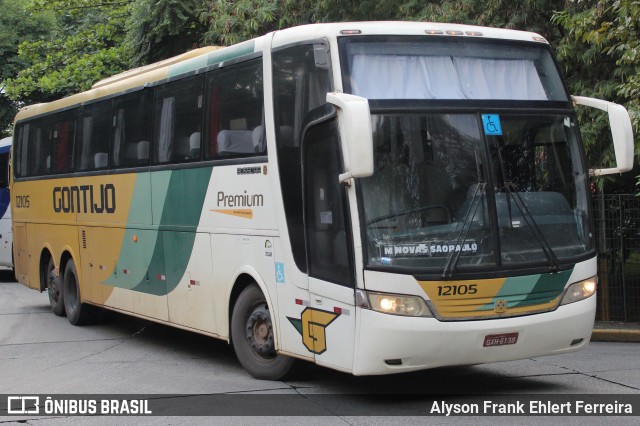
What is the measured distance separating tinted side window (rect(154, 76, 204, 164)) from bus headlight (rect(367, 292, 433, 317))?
365 centimetres

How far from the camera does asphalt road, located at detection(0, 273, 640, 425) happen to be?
26.4 feet

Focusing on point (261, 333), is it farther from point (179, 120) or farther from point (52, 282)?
point (52, 282)

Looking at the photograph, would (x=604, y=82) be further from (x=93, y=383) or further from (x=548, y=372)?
(x=93, y=383)

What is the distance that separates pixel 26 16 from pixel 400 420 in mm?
30357

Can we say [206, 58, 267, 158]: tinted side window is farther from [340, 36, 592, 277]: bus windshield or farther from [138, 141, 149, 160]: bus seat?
[138, 141, 149, 160]: bus seat

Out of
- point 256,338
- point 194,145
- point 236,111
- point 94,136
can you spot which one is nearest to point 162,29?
point 94,136

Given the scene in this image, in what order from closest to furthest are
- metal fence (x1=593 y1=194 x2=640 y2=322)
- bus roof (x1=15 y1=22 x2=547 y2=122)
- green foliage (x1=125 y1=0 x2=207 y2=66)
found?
1. bus roof (x1=15 y1=22 x2=547 y2=122)
2. metal fence (x1=593 y1=194 x2=640 y2=322)
3. green foliage (x1=125 y1=0 x2=207 y2=66)

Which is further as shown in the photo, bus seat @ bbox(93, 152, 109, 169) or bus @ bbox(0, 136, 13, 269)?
bus @ bbox(0, 136, 13, 269)

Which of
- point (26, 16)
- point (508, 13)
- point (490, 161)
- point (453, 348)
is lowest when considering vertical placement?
point (453, 348)

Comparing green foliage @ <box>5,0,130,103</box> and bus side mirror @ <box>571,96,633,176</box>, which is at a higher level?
green foliage @ <box>5,0,130,103</box>

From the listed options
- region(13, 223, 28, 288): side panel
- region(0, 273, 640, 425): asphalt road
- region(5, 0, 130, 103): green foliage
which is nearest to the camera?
region(0, 273, 640, 425): asphalt road

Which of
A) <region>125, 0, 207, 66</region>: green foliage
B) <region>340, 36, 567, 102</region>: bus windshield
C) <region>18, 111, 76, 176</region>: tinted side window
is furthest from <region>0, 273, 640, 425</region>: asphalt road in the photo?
<region>125, 0, 207, 66</region>: green foliage

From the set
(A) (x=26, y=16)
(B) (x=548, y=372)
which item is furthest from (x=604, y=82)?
(A) (x=26, y=16)

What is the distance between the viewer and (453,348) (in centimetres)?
786
